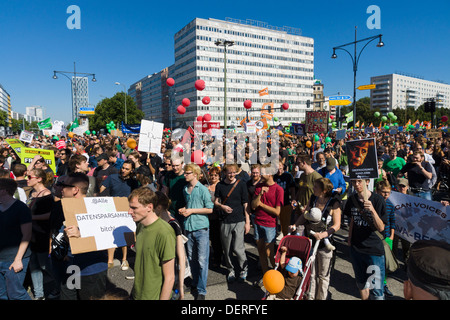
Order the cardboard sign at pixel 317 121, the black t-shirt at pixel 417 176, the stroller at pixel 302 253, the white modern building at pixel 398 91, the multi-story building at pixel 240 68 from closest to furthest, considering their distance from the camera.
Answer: the stroller at pixel 302 253, the black t-shirt at pixel 417 176, the cardboard sign at pixel 317 121, the multi-story building at pixel 240 68, the white modern building at pixel 398 91

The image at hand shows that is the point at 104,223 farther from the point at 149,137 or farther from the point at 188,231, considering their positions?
the point at 149,137

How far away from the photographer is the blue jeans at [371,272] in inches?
131

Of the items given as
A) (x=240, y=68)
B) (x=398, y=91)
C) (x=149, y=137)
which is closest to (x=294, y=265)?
(x=149, y=137)

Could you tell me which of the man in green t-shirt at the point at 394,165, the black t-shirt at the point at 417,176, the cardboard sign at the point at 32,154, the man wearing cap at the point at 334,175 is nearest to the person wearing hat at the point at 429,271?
the man wearing cap at the point at 334,175

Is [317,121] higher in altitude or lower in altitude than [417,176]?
higher

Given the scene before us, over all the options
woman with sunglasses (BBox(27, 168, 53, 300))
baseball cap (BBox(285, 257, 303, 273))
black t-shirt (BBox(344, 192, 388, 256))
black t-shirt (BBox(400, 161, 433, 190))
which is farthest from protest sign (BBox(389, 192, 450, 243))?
woman with sunglasses (BBox(27, 168, 53, 300))

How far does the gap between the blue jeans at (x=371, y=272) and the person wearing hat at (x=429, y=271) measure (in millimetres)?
1976

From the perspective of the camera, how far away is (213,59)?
9050cm

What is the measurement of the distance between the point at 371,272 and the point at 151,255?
8.43 feet

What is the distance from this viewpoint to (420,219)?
15.1ft

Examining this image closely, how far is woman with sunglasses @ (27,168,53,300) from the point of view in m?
3.63

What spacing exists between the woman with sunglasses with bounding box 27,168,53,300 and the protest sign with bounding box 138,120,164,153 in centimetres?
340

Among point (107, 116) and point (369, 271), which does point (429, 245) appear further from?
→ point (107, 116)

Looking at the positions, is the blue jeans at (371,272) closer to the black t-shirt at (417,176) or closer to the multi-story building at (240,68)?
the black t-shirt at (417,176)
